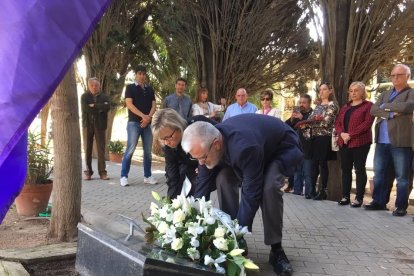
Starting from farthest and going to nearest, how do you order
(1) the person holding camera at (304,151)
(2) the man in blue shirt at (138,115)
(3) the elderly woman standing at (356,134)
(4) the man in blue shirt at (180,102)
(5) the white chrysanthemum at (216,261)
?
(4) the man in blue shirt at (180,102) → (2) the man in blue shirt at (138,115) → (1) the person holding camera at (304,151) → (3) the elderly woman standing at (356,134) → (5) the white chrysanthemum at (216,261)

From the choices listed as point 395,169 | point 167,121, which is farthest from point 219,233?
point 395,169

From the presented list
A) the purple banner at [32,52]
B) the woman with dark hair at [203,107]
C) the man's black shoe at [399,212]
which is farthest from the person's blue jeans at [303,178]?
the purple banner at [32,52]

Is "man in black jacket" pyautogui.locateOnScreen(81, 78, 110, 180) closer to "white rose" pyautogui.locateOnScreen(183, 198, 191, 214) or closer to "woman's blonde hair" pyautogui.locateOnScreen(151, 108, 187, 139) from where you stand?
"woman's blonde hair" pyautogui.locateOnScreen(151, 108, 187, 139)

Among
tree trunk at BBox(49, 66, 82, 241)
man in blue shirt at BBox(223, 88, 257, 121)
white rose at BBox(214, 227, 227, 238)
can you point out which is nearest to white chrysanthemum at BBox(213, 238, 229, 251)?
white rose at BBox(214, 227, 227, 238)

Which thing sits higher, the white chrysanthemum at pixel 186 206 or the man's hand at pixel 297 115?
the man's hand at pixel 297 115

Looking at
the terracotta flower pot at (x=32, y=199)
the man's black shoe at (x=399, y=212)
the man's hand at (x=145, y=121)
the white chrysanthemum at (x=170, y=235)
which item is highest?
the man's hand at (x=145, y=121)

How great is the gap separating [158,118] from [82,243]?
1165 millimetres

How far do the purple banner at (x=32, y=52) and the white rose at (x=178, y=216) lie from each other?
3.53ft

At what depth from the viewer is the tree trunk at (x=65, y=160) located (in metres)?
3.87

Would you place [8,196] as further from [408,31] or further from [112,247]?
[408,31]

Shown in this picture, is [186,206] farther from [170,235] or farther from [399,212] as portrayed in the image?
[399,212]

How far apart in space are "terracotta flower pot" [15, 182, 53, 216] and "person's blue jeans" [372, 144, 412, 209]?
428cm

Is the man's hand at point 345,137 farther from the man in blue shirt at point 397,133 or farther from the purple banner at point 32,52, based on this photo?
the purple banner at point 32,52

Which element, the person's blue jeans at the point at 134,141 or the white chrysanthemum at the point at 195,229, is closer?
the white chrysanthemum at the point at 195,229
